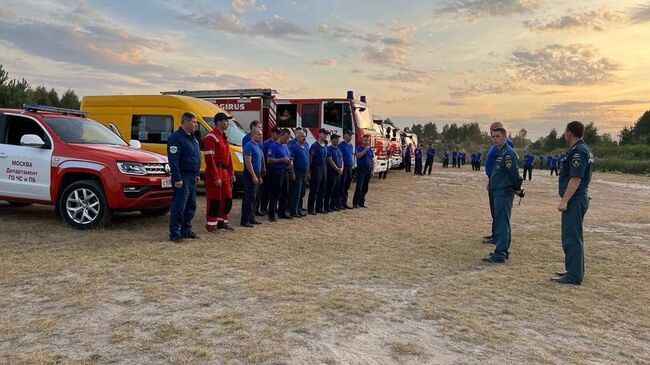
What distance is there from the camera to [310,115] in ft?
53.0

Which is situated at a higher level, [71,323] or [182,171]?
[182,171]

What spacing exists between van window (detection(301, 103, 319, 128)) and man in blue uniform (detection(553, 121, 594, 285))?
36.1 feet

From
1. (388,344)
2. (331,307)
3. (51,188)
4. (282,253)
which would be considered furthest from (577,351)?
(51,188)

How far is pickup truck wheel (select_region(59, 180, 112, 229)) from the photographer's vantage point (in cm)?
740

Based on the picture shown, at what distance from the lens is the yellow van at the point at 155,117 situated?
1173cm

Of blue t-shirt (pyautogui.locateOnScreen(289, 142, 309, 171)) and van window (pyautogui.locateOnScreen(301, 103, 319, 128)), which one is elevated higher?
van window (pyautogui.locateOnScreen(301, 103, 319, 128))

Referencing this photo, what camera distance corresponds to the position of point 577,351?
373 centimetres

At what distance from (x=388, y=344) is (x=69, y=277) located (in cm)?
336

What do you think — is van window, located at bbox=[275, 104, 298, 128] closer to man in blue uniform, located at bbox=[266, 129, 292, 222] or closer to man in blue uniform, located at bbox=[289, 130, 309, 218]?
man in blue uniform, located at bbox=[289, 130, 309, 218]

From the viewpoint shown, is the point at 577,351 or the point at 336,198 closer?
the point at 577,351

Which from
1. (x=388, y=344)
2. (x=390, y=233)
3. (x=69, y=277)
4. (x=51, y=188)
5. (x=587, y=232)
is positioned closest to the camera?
(x=388, y=344)

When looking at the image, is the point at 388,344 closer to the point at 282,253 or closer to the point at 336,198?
the point at 282,253

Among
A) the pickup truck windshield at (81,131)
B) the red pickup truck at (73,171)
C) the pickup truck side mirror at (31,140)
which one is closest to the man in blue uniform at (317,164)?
the red pickup truck at (73,171)

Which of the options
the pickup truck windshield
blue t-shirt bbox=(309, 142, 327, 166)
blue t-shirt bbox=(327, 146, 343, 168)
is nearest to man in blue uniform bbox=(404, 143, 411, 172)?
blue t-shirt bbox=(327, 146, 343, 168)
